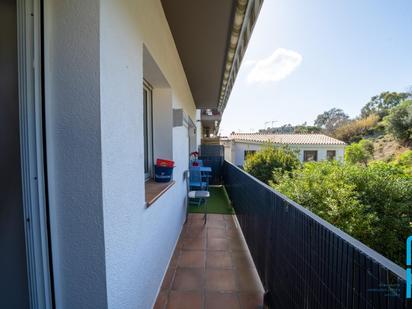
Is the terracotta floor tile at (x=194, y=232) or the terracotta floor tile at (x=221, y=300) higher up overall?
the terracotta floor tile at (x=221, y=300)

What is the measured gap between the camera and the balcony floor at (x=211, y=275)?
201cm

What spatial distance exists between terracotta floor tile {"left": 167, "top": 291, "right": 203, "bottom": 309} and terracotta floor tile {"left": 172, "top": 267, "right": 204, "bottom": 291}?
0.07m

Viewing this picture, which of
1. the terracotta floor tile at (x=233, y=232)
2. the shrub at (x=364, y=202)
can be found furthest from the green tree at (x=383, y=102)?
the terracotta floor tile at (x=233, y=232)

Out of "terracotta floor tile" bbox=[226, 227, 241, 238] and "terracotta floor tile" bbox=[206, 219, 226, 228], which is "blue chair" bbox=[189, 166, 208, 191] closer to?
"terracotta floor tile" bbox=[206, 219, 226, 228]

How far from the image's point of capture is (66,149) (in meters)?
0.96

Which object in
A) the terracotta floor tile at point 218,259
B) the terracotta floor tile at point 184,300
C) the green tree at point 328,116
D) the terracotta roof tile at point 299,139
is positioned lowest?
the terracotta floor tile at point 218,259

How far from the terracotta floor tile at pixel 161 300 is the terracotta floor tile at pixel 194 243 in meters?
0.99

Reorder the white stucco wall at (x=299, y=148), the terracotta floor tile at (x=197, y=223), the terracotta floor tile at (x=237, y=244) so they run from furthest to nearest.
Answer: the white stucco wall at (x=299, y=148), the terracotta floor tile at (x=197, y=223), the terracotta floor tile at (x=237, y=244)

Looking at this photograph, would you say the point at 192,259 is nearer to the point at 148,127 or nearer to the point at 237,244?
the point at 237,244

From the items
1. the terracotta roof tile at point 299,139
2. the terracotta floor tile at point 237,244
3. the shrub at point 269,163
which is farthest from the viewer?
the terracotta roof tile at point 299,139

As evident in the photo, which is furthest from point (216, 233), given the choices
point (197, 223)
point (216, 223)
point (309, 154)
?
point (309, 154)

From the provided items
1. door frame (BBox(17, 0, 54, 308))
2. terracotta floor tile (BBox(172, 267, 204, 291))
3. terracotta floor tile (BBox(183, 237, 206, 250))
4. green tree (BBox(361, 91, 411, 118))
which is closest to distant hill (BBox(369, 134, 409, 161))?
green tree (BBox(361, 91, 411, 118))

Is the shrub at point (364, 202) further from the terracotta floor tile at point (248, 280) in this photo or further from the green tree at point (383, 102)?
the green tree at point (383, 102)

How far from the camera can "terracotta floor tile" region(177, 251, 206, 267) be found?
2652mm
